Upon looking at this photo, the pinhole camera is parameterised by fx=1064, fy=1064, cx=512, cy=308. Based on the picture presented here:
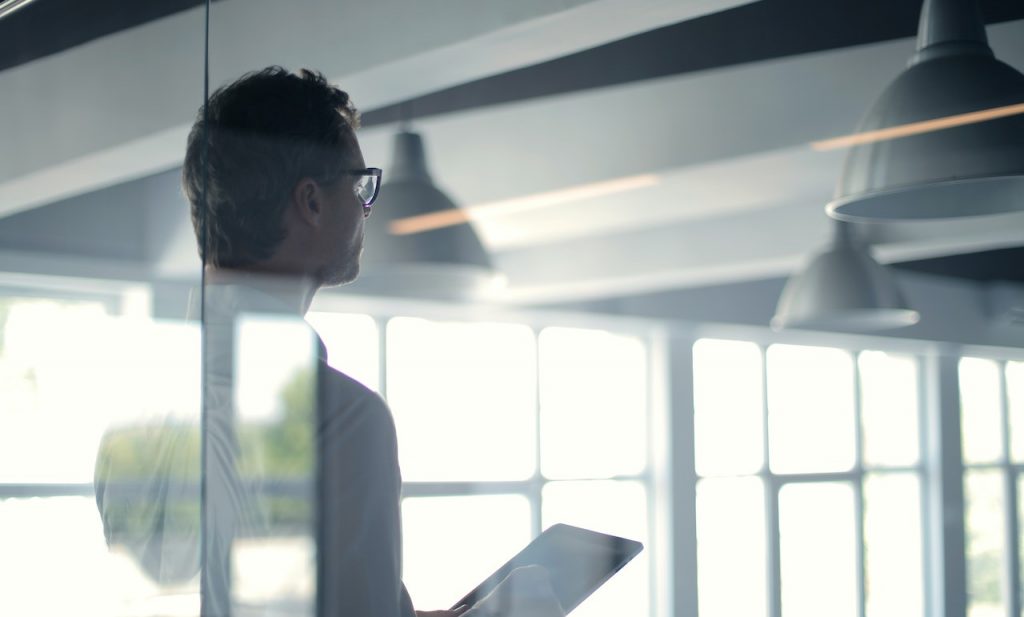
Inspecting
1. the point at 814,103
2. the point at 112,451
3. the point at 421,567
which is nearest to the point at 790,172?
the point at 814,103

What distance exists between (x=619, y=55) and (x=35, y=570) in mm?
1051

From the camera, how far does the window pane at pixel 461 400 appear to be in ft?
3.92

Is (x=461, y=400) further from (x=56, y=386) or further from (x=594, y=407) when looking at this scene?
(x=56, y=386)

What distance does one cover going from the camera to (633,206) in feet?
4.49

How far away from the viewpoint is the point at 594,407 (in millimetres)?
1222

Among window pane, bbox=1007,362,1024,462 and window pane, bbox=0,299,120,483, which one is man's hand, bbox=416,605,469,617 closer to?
window pane, bbox=0,299,120,483

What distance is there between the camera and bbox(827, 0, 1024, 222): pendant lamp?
101cm

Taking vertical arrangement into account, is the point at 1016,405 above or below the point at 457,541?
above

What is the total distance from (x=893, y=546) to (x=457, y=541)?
1.51 feet

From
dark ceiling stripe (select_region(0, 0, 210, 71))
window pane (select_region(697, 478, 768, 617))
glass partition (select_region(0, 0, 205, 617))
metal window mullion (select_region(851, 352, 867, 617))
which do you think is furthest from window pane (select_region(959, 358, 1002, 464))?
dark ceiling stripe (select_region(0, 0, 210, 71))

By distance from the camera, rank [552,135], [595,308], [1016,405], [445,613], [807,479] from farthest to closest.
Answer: [552,135] → [595,308] → [445,613] → [807,479] → [1016,405]

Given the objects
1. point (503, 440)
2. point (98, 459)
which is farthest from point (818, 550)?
point (98, 459)

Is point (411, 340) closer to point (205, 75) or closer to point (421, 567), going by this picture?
point (421, 567)

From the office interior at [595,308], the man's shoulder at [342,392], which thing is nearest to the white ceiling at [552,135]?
the office interior at [595,308]
